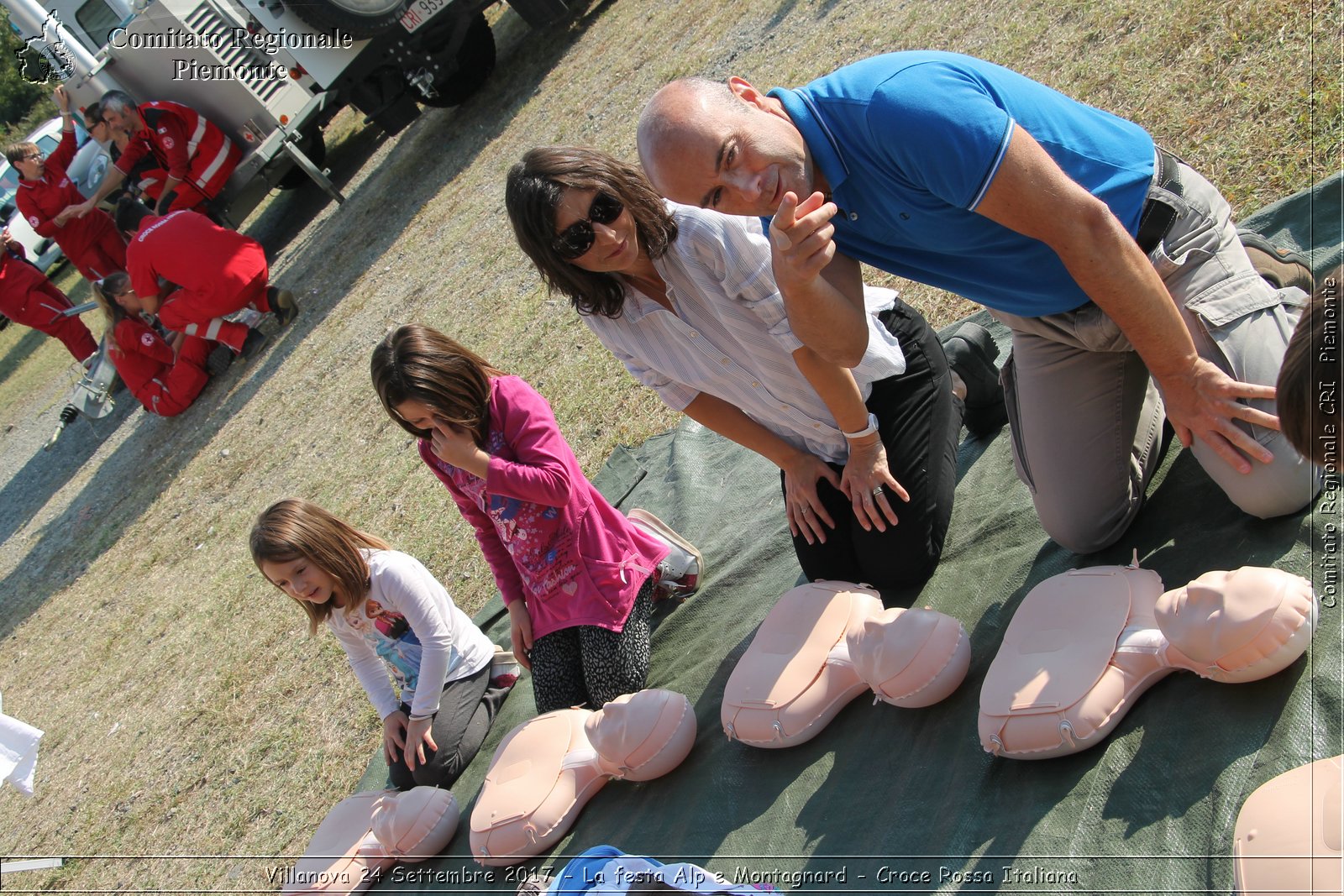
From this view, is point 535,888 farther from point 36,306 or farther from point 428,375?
point 36,306

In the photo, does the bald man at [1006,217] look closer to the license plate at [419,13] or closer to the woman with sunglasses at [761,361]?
the woman with sunglasses at [761,361]

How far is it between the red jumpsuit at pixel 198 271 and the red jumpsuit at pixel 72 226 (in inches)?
56.5

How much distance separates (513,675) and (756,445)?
3.94 feet

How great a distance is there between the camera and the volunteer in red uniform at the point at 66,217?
8.76 meters

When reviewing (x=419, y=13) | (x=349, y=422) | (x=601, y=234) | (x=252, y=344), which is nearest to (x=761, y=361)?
(x=601, y=234)

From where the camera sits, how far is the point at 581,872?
1.80m

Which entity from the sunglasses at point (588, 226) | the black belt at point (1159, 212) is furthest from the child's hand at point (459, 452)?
the black belt at point (1159, 212)

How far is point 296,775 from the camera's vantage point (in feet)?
11.6

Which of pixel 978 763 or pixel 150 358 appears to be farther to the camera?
pixel 150 358

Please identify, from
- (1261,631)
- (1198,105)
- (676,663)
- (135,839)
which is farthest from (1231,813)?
(135,839)

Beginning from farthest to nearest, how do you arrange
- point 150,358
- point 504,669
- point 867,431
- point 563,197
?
point 150,358 → point 504,669 → point 867,431 → point 563,197

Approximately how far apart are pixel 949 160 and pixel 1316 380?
64 centimetres

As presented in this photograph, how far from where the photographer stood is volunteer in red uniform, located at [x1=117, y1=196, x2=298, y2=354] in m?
7.30

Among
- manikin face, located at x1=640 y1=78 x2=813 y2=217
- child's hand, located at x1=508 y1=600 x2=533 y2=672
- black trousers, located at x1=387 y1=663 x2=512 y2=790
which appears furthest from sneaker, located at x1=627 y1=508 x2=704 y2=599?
manikin face, located at x1=640 y1=78 x2=813 y2=217
